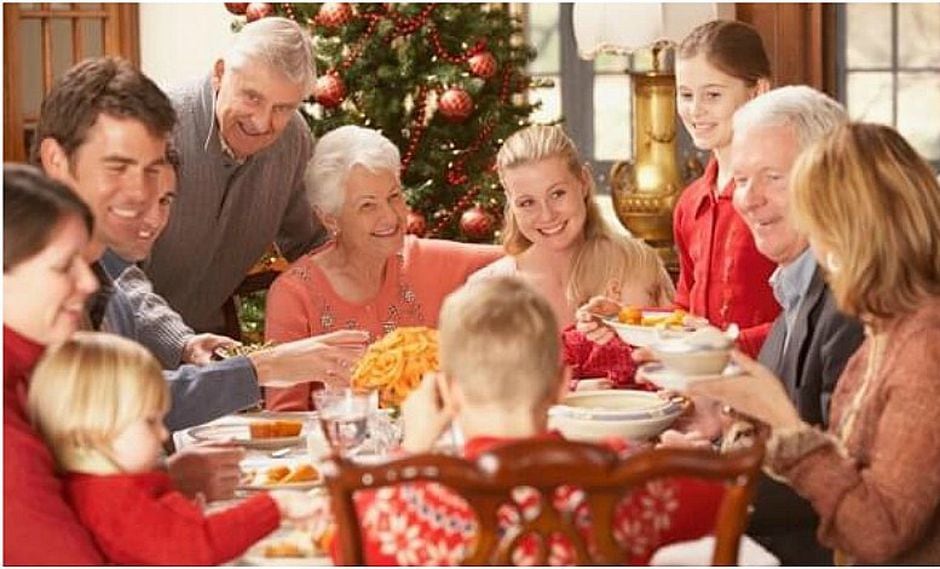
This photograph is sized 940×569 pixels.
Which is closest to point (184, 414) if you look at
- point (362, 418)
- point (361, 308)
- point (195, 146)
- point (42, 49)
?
point (362, 418)

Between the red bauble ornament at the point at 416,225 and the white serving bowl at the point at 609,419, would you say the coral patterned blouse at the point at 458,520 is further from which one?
the red bauble ornament at the point at 416,225

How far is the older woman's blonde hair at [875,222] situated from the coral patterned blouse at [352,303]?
5.29 feet

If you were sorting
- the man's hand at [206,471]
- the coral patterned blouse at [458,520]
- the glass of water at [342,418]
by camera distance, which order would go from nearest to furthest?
the coral patterned blouse at [458,520] < the man's hand at [206,471] < the glass of water at [342,418]

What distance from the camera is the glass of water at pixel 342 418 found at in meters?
2.90

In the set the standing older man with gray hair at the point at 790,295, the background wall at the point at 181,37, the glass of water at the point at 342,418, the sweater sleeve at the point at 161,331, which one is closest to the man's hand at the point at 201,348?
the sweater sleeve at the point at 161,331

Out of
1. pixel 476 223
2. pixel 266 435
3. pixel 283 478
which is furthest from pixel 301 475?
pixel 476 223

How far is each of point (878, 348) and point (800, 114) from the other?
2.35 feet

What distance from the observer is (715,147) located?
14.9 ft

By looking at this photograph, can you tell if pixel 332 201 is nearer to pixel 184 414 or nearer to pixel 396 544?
pixel 184 414

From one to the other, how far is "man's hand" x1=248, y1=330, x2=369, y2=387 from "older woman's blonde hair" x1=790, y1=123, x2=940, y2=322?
3.55 ft

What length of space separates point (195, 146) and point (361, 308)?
24.2 inches

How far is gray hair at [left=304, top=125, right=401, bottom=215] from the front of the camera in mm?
4160

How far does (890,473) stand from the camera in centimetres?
247

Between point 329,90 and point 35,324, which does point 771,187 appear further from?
point 329,90
